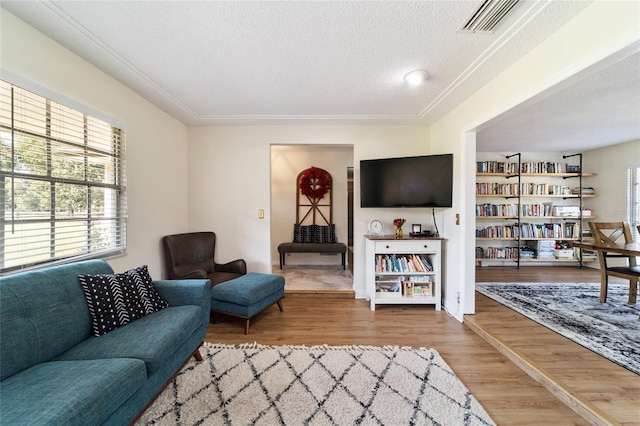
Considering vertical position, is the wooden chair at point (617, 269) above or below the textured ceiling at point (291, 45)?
below

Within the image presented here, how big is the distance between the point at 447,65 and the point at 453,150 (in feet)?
3.50

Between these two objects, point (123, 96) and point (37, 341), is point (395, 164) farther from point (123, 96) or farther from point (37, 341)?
point (37, 341)

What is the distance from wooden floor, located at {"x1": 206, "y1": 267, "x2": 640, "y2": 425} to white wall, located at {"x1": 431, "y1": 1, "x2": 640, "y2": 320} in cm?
43

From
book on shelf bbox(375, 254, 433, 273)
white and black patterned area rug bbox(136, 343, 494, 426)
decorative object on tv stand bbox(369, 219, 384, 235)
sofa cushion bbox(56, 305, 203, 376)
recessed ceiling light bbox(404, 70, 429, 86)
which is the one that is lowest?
white and black patterned area rug bbox(136, 343, 494, 426)

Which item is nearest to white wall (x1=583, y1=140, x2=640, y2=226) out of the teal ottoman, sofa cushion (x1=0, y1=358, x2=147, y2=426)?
the teal ottoman

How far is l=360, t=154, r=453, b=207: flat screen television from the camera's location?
272 cm

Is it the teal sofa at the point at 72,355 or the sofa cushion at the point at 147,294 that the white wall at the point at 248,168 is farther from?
the teal sofa at the point at 72,355

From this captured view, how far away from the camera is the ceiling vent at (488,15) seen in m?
1.33

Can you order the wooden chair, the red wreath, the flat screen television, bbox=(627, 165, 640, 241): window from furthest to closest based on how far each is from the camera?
the red wreath, bbox=(627, 165, 640, 241): window, the flat screen television, the wooden chair

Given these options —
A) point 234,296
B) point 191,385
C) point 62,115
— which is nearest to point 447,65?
point 234,296

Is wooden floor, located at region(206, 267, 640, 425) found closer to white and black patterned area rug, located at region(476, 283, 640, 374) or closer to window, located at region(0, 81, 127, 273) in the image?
white and black patterned area rug, located at region(476, 283, 640, 374)

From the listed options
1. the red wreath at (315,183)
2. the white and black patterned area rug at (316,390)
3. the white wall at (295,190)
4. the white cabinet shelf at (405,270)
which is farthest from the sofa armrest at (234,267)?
the red wreath at (315,183)

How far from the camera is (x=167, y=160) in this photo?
2.80m

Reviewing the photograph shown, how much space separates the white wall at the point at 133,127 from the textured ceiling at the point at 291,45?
0.11 m
